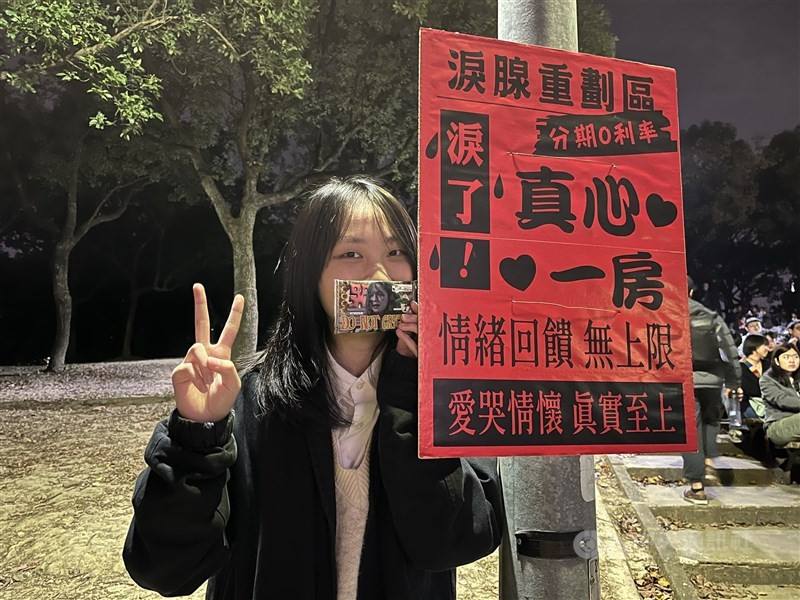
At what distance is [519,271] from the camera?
1.49 meters

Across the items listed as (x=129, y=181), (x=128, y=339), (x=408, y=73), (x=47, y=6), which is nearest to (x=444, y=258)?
(x=47, y=6)

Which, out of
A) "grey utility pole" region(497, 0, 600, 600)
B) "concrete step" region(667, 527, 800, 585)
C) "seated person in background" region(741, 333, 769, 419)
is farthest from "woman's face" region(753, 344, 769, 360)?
"grey utility pole" region(497, 0, 600, 600)

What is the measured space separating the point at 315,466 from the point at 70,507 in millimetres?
4846

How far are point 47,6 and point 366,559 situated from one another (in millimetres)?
6172

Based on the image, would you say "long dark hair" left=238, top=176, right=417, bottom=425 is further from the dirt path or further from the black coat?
the dirt path

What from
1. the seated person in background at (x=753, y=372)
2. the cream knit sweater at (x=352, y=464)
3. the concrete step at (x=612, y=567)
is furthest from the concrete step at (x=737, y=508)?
the cream knit sweater at (x=352, y=464)

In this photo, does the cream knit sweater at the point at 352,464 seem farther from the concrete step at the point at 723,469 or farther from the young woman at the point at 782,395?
the young woman at the point at 782,395

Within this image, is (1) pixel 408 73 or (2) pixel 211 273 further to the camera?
(2) pixel 211 273

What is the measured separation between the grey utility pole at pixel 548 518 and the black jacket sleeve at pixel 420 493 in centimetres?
36

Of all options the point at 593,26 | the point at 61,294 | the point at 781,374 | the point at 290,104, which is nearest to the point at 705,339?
the point at 781,374

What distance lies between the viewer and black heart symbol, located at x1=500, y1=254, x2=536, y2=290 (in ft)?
4.85

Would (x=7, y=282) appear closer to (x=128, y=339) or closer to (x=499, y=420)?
(x=128, y=339)

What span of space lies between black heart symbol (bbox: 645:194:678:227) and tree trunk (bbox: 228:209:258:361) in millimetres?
9000

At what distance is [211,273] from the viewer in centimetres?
1722
